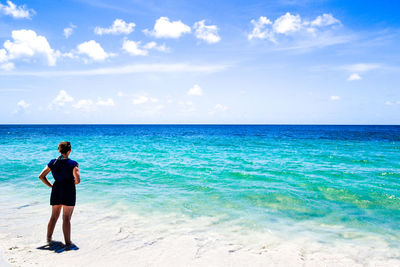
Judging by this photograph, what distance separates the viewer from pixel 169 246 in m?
5.23

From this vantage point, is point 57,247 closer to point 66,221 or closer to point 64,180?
point 66,221

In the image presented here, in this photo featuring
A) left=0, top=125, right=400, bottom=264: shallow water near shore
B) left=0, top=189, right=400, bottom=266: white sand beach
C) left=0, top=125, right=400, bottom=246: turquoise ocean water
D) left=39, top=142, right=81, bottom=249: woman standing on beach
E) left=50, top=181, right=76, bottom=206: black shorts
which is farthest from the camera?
left=0, top=125, right=400, bottom=246: turquoise ocean water

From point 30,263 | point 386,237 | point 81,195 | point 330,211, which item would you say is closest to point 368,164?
point 330,211

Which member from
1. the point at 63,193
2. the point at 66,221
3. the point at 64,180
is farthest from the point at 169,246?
the point at 64,180

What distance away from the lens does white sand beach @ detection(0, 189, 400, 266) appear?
4633 mm

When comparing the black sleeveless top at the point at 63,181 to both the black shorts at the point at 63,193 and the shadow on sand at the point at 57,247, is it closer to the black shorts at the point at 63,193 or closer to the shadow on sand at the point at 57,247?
the black shorts at the point at 63,193

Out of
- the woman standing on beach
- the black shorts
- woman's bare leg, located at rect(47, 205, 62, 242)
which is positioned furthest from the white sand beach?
the black shorts

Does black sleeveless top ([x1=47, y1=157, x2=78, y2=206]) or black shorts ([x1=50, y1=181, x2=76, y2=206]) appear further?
black shorts ([x1=50, y1=181, x2=76, y2=206])

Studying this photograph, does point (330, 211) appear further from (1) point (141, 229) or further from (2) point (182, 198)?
(1) point (141, 229)

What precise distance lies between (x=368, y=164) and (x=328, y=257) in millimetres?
13429

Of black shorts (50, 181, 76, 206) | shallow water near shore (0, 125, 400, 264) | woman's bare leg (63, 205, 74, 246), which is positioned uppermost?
black shorts (50, 181, 76, 206)

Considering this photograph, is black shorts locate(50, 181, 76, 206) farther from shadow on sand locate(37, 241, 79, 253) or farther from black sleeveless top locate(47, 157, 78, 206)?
shadow on sand locate(37, 241, 79, 253)

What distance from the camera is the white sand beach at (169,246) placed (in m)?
4.63

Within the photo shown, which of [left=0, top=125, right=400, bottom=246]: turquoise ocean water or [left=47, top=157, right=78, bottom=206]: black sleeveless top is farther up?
[left=47, top=157, right=78, bottom=206]: black sleeveless top
